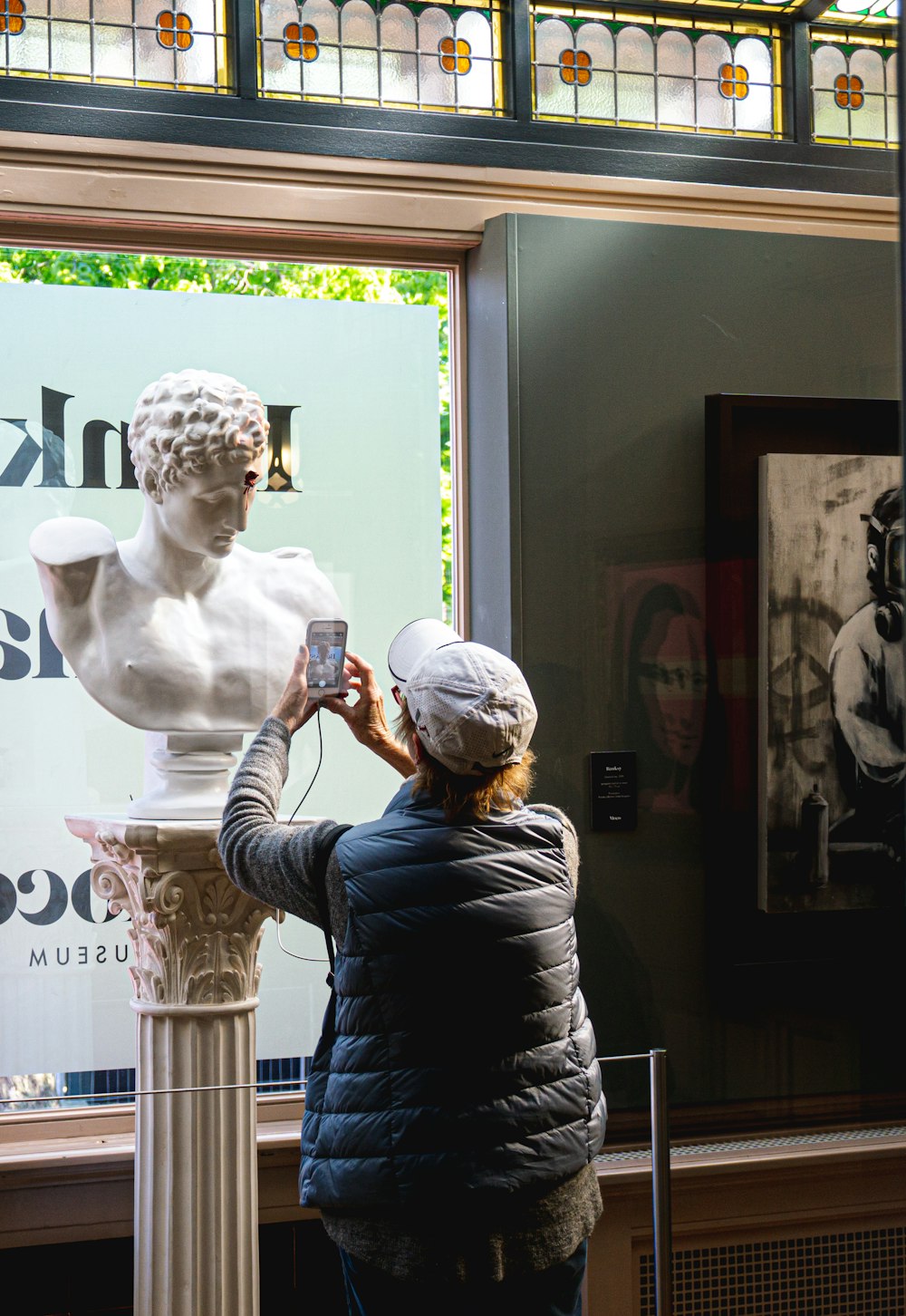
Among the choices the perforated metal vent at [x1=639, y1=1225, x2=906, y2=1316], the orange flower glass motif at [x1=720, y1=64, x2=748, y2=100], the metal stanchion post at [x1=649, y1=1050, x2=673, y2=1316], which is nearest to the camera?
the metal stanchion post at [x1=649, y1=1050, x2=673, y2=1316]

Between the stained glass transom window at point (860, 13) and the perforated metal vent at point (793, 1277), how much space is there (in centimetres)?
342

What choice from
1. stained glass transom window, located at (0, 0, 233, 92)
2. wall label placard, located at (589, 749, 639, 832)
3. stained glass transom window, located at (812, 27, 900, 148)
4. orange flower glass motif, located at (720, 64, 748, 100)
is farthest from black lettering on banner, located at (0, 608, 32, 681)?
stained glass transom window, located at (812, 27, 900, 148)

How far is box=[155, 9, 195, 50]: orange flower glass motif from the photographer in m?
3.48

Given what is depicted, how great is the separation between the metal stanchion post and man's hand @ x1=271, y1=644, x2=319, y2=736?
3.02 feet

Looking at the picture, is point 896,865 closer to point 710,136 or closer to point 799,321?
point 799,321

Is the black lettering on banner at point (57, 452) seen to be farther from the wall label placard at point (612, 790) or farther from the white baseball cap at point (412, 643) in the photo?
the wall label placard at point (612, 790)

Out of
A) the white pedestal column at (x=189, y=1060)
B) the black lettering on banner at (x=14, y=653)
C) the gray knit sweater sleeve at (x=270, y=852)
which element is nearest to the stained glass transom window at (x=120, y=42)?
the black lettering on banner at (x=14, y=653)

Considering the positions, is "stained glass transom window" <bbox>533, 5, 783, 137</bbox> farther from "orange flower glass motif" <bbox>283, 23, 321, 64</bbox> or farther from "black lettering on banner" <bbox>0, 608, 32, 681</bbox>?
"black lettering on banner" <bbox>0, 608, 32, 681</bbox>

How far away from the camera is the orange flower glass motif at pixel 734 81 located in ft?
12.9

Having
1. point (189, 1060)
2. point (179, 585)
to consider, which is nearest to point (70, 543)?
point (179, 585)

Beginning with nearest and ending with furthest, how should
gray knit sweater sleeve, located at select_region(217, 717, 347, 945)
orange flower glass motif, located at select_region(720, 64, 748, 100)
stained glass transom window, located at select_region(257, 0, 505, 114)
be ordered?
gray knit sweater sleeve, located at select_region(217, 717, 347, 945)
stained glass transom window, located at select_region(257, 0, 505, 114)
orange flower glass motif, located at select_region(720, 64, 748, 100)

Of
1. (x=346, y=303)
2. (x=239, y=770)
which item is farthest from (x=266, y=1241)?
(x=346, y=303)

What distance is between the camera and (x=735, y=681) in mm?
3635

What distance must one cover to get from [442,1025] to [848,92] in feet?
10.8
